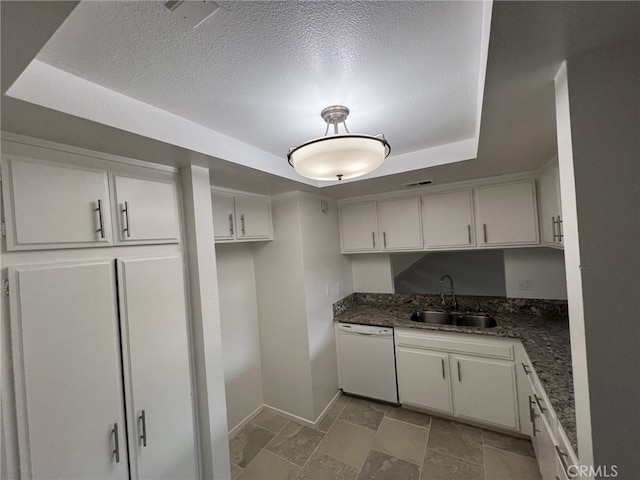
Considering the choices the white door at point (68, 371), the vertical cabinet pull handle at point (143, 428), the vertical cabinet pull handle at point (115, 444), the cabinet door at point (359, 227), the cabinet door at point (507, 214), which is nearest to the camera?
the white door at point (68, 371)

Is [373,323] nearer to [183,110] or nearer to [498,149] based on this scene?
[498,149]

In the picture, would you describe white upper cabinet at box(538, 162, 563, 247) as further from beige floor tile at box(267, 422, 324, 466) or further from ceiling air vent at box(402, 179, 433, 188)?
beige floor tile at box(267, 422, 324, 466)

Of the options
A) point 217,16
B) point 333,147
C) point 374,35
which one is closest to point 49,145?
point 217,16

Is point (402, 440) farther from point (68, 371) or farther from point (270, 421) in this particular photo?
point (68, 371)

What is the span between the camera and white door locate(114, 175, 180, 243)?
1.37 m

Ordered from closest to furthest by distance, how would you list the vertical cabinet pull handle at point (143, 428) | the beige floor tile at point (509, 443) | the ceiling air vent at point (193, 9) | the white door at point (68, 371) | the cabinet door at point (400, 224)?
the ceiling air vent at point (193, 9), the white door at point (68, 371), the vertical cabinet pull handle at point (143, 428), the beige floor tile at point (509, 443), the cabinet door at point (400, 224)

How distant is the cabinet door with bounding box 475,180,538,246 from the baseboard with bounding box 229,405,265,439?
2781 mm

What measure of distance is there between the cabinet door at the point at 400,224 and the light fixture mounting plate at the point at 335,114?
163 centimetres

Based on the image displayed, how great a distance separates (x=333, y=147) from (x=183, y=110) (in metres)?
0.76

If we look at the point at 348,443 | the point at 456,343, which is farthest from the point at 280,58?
the point at 348,443

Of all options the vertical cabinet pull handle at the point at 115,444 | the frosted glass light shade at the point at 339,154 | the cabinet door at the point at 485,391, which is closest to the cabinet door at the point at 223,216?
the frosted glass light shade at the point at 339,154

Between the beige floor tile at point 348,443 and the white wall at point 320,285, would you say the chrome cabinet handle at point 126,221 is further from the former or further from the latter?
the beige floor tile at point 348,443

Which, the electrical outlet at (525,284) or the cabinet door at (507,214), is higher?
the cabinet door at (507,214)

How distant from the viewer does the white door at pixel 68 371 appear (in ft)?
3.39
